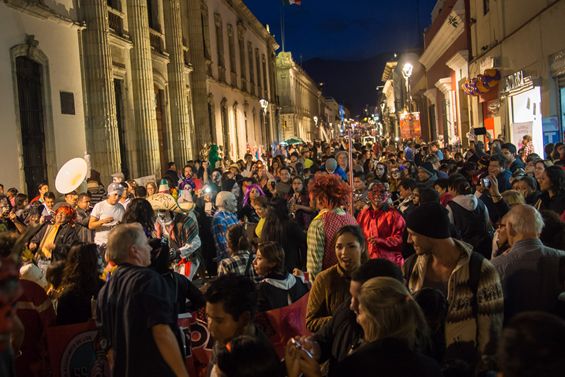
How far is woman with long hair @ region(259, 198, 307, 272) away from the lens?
24.8 feet

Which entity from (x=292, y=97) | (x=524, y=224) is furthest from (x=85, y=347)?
(x=292, y=97)

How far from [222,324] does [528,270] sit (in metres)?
2.11

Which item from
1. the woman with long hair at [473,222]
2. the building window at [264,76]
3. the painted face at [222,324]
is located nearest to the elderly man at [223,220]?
the woman with long hair at [473,222]

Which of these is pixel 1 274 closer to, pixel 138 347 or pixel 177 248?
pixel 138 347

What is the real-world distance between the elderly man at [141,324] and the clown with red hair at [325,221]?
8.39 ft

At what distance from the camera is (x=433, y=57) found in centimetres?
4734

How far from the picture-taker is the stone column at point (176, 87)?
2748 cm

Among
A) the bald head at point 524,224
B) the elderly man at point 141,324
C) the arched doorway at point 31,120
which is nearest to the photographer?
the elderly man at point 141,324

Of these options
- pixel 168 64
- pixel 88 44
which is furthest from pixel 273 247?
pixel 168 64

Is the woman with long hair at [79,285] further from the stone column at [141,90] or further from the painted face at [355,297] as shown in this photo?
the stone column at [141,90]

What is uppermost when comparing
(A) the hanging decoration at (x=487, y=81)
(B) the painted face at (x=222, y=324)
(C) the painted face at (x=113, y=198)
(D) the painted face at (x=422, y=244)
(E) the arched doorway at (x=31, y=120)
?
(A) the hanging decoration at (x=487, y=81)

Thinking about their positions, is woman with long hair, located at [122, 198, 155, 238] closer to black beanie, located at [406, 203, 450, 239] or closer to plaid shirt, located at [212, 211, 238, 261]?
plaid shirt, located at [212, 211, 238, 261]

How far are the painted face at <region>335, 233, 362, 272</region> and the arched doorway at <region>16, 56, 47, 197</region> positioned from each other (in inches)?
481

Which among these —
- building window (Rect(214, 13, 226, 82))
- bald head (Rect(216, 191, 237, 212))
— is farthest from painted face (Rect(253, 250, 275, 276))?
building window (Rect(214, 13, 226, 82))
